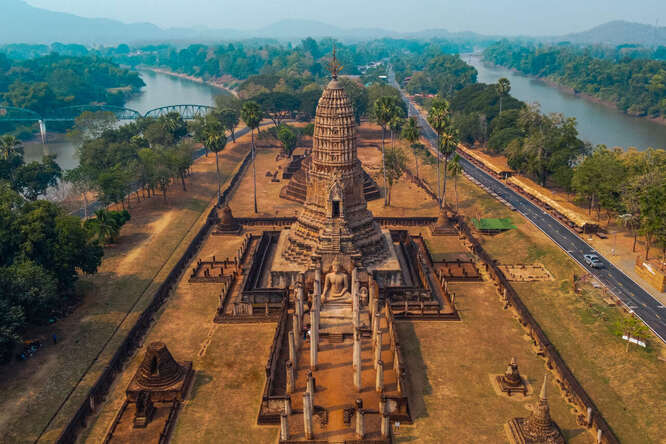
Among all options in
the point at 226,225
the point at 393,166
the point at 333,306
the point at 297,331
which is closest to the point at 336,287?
the point at 333,306

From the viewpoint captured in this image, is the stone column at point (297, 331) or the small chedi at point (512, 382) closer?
the small chedi at point (512, 382)

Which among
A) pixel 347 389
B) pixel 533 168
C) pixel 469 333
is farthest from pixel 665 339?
pixel 533 168

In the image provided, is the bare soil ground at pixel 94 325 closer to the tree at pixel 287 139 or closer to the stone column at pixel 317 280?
the stone column at pixel 317 280

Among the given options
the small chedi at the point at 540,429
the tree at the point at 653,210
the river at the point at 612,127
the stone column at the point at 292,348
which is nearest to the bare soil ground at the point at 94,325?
the stone column at the point at 292,348

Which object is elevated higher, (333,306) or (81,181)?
(81,181)

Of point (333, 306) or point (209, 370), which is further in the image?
point (333, 306)

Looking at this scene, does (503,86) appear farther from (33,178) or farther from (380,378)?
(380,378)

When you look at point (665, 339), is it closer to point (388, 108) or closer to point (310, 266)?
point (310, 266)
